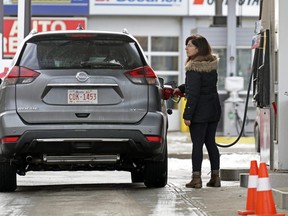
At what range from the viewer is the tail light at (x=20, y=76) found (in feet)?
33.9

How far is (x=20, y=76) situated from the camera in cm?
1037

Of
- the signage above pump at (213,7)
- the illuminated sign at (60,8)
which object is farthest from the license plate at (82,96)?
the signage above pump at (213,7)

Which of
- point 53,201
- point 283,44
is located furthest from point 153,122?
point 283,44

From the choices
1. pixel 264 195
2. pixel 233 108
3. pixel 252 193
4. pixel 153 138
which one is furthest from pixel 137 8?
pixel 264 195

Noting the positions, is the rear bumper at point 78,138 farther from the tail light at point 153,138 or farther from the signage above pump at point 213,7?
the signage above pump at point 213,7

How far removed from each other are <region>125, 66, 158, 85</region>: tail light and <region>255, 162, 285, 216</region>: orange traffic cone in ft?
9.19

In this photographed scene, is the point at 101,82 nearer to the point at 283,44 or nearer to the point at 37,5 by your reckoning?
the point at 283,44

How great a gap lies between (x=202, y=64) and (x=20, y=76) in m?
2.18

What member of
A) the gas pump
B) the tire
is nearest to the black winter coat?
the tire

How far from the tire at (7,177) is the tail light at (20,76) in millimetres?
1038

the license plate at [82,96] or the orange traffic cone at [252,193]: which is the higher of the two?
the license plate at [82,96]

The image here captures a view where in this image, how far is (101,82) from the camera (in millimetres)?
10352

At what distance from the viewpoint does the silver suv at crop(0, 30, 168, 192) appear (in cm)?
1020

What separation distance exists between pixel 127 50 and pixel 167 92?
2.65 ft
